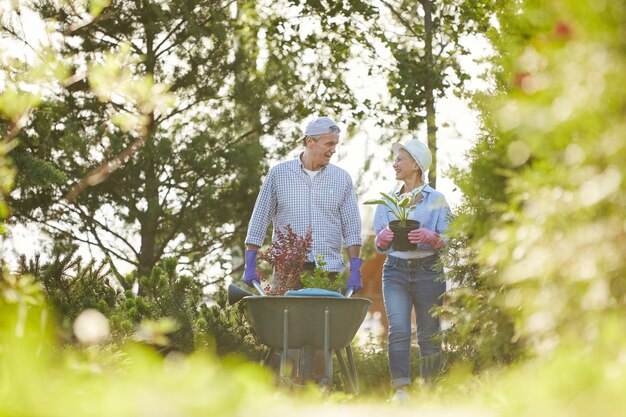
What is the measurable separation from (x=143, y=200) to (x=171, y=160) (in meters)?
0.55

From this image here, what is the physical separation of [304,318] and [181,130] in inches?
224

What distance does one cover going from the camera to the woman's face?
5547mm

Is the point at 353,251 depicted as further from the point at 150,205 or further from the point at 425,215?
the point at 150,205

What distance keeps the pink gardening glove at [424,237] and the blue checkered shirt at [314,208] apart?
24.7 inches

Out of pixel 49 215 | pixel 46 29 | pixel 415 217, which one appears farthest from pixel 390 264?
pixel 49 215

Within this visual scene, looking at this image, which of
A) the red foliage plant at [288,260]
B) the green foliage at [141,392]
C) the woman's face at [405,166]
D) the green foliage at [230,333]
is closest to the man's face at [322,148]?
the woman's face at [405,166]

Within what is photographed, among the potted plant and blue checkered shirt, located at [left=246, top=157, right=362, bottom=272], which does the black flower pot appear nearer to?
the potted plant

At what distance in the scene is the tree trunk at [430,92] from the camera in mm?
8211

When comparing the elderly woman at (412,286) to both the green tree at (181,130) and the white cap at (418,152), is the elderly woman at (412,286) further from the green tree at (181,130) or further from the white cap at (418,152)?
the green tree at (181,130)

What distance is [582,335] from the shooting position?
75.7 inches

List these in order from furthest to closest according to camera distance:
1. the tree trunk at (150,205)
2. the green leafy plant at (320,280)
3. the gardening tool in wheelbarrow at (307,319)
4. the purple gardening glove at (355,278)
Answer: the tree trunk at (150,205)
the purple gardening glove at (355,278)
the green leafy plant at (320,280)
the gardening tool in wheelbarrow at (307,319)

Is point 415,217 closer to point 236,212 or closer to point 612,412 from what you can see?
point 612,412

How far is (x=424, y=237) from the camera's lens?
5.09 m

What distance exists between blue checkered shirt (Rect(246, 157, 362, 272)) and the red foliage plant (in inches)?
8.2
